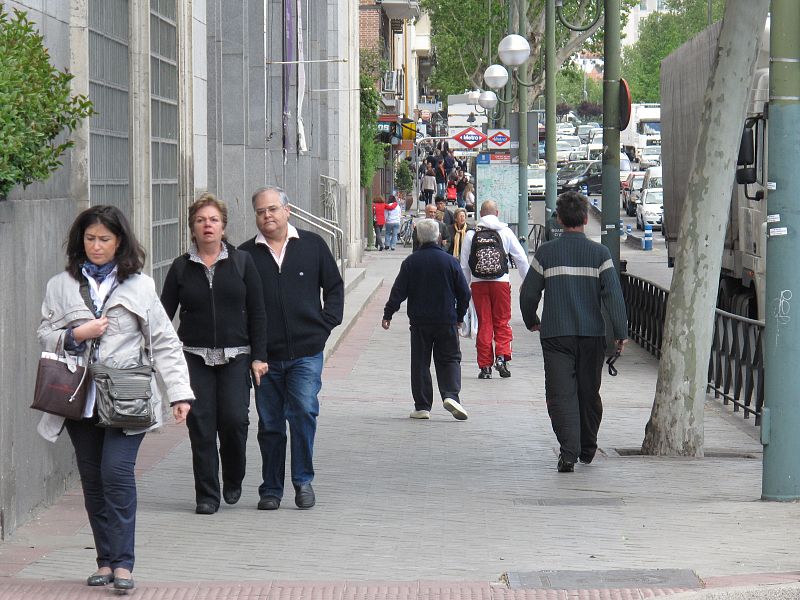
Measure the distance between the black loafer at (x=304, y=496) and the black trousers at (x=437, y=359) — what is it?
4134mm

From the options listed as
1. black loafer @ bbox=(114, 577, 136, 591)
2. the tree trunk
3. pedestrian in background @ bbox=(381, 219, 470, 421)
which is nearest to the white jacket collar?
pedestrian in background @ bbox=(381, 219, 470, 421)

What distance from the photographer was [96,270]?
249 inches

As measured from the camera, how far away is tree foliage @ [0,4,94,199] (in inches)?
262

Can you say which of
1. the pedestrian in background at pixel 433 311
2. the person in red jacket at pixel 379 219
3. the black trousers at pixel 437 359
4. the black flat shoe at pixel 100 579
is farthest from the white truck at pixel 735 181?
the person in red jacket at pixel 379 219

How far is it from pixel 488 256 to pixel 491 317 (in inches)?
31.0

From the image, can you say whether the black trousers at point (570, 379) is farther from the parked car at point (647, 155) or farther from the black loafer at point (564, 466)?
the parked car at point (647, 155)

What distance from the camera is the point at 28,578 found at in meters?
6.66

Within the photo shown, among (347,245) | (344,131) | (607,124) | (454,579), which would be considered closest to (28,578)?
(454,579)

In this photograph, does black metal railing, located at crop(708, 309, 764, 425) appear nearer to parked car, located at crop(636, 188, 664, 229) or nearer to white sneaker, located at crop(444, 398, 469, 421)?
white sneaker, located at crop(444, 398, 469, 421)

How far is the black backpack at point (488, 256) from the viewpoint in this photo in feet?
49.5

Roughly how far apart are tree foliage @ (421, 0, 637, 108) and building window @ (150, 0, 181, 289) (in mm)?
41690

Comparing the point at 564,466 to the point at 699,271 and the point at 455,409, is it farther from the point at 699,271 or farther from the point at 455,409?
the point at 455,409

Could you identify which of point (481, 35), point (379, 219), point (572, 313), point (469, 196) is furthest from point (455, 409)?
point (481, 35)

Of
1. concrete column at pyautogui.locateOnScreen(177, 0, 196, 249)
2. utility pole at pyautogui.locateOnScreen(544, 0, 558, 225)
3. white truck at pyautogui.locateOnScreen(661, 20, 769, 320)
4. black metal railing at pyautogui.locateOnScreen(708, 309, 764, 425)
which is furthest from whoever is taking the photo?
utility pole at pyautogui.locateOnScreen(544, 0, 558, 225)
